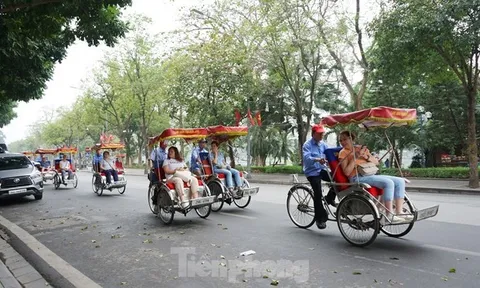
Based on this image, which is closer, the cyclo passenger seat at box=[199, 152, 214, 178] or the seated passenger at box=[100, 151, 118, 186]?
the cyclo passenger seat at box=[199, 152, 214, 178]

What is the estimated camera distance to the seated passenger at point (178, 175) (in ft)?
27.4

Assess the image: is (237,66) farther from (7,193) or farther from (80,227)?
(80,227)

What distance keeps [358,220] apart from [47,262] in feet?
15.7

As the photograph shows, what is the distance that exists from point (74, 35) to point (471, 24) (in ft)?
40.9

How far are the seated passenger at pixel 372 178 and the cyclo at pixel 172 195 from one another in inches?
124

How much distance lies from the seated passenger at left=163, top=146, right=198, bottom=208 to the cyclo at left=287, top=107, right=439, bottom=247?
2906 millimetres

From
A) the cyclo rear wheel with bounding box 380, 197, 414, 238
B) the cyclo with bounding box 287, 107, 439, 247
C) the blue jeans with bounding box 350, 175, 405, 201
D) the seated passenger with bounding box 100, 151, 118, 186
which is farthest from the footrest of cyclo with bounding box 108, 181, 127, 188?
the blue jeans with bounding box 350, 175, 405, 201

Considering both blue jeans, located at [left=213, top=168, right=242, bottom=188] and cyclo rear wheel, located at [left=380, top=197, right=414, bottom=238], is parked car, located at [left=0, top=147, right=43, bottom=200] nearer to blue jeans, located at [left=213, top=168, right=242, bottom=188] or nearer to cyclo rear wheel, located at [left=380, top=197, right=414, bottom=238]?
blue jeans, located at [left=213, top=168, right=242, bottom=188]

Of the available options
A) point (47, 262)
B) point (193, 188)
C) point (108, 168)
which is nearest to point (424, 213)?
point (193, 188)

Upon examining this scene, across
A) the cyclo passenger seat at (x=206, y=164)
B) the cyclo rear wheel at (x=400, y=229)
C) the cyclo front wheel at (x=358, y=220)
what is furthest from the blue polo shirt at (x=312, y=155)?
the cyclo passenger seat at (x=206, y=164)

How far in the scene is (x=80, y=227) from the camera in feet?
28.5

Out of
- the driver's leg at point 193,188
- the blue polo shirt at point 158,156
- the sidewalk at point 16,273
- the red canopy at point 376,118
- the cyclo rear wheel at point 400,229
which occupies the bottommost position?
the sidewalk at point 16,273

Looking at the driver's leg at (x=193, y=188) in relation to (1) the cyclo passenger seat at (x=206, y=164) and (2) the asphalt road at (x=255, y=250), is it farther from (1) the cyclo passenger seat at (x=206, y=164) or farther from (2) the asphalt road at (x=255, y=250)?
(1) the cyclo passenger seat at (x=206, y=164)

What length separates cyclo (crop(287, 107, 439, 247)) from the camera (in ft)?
19.2
